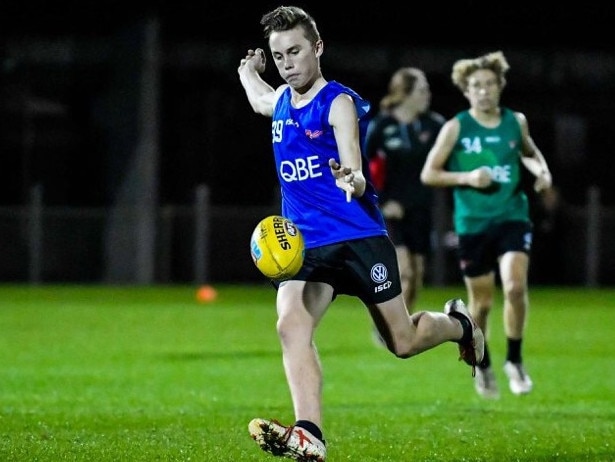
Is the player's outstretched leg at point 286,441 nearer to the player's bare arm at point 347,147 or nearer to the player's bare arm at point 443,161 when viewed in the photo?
the player's bare arm at point 347,147

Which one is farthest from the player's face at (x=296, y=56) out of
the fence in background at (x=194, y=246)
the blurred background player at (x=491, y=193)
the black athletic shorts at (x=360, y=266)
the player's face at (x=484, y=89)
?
the fence in background at (x=194, y=246)

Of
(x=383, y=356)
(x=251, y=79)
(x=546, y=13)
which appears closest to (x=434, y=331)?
(x=251, y=79)

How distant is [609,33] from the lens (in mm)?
32844

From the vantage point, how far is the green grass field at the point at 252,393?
7.70 metres

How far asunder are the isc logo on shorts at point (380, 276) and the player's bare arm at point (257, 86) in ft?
3.39

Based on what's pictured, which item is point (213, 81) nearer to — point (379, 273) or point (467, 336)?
point (467, 336)

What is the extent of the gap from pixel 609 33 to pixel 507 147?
23.4 meters

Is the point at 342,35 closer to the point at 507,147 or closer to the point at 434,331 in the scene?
the point at 507,147

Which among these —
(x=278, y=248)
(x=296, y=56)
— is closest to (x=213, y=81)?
(x=296, y=56)

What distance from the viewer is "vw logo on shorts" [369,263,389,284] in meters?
7.11

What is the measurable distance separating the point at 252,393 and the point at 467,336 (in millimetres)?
2817

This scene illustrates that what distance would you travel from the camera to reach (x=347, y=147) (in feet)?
22.4

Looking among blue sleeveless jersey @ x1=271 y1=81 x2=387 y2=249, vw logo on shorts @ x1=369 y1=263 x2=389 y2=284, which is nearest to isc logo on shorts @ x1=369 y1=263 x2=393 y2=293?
vw logo on shorts @ x1=369 y1=263 x2=389 y2=284

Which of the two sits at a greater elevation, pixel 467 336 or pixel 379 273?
pixel 379 273
